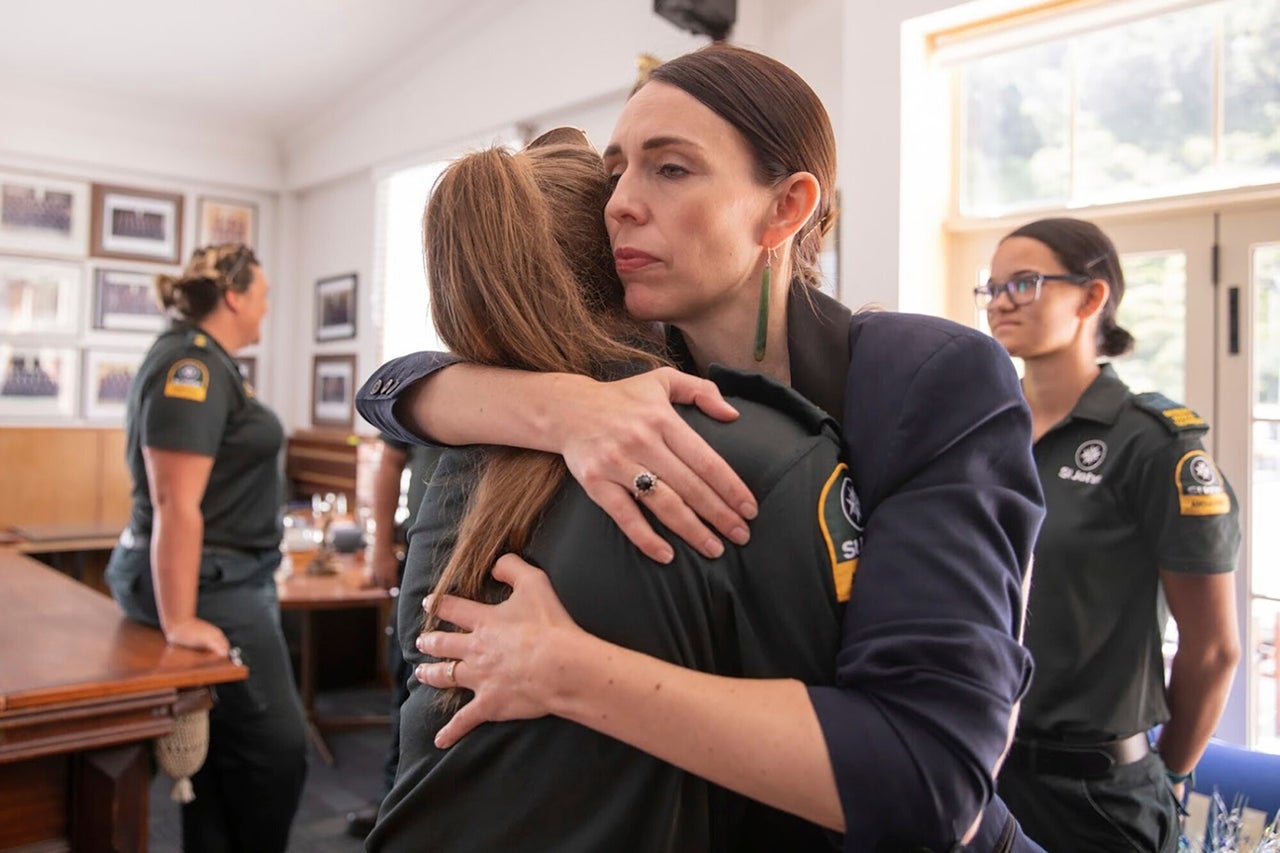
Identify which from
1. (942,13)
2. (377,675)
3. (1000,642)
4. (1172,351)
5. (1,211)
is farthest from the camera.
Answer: (1,211)

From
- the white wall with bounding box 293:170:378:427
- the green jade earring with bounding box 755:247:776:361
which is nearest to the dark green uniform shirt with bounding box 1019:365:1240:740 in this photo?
the green jade earring with bounding box 755:247:776:361

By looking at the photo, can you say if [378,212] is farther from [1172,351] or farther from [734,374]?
[734,374]

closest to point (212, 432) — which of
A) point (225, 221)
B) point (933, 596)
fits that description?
point (933, 596)

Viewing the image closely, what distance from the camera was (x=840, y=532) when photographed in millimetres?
761

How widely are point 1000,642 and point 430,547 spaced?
0.52 m

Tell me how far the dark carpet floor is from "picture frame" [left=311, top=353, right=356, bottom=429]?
2472 millimetres

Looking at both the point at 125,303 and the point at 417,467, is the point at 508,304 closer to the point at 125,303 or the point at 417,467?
the point at 417,467

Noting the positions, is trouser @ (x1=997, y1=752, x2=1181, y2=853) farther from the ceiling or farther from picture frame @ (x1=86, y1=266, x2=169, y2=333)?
picture frame @ (x1=86, y1=266, x2=169, y2=333)

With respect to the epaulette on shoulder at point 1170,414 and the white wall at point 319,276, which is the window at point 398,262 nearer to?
the white wall at point 319,276

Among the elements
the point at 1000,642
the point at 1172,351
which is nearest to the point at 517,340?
the point at 1000,642

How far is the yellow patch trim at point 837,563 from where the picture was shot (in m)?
0.75

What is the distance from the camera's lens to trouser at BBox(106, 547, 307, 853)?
2389 millimetres

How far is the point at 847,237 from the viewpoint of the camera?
3242mm

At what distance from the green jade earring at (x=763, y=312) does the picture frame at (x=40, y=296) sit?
22.5ft
